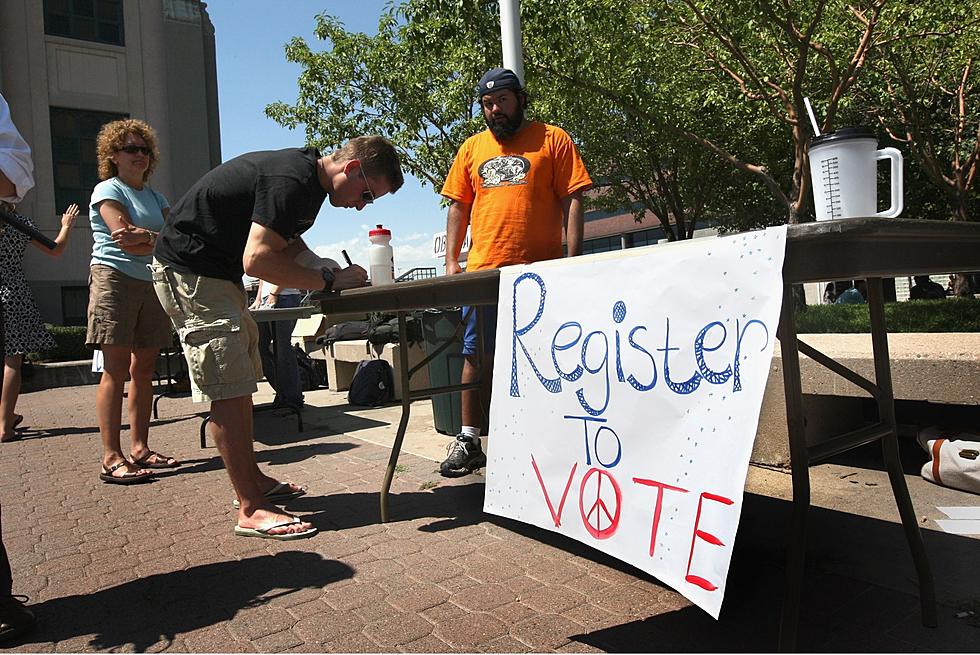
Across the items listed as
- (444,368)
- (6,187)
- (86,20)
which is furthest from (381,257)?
(86,20)

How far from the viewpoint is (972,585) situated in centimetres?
216

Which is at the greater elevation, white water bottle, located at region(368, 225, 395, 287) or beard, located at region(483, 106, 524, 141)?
beard, located at region(483, 106, 524, 141)

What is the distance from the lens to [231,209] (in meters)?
2.90

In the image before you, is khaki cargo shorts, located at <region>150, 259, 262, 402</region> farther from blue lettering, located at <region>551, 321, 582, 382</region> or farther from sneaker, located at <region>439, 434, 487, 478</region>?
blue lettering, located at <region>551, 321, 582, 382</region>

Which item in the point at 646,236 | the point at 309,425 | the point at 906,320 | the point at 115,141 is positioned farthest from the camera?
the point at 646,236

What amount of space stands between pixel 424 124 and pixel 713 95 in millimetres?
6335

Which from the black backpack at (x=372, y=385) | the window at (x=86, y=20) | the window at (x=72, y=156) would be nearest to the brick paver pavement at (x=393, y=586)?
the black backpack at (x=372, y=385)

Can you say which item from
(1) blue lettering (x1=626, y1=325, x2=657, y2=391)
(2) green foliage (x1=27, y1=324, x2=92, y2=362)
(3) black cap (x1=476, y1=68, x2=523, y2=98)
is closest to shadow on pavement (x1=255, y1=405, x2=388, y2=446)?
(3) black cap (x1=476, y1=68, x2=523, y2=98)

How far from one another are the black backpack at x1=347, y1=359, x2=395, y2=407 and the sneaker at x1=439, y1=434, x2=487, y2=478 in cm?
322

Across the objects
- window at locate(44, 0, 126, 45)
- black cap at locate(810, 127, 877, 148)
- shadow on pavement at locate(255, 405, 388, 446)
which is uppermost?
window at locate(44, 0, 126, 45)

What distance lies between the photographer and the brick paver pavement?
1.99 meters

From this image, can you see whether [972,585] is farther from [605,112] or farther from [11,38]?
[11,38]

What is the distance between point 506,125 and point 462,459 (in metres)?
1.76

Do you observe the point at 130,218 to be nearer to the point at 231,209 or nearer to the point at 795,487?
the point at 231,209
